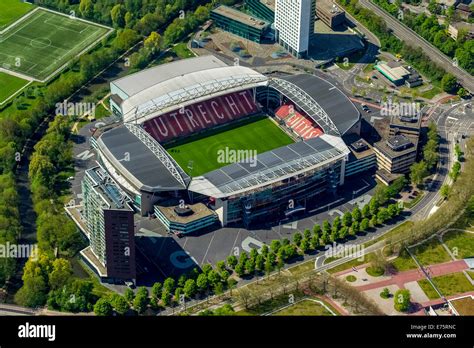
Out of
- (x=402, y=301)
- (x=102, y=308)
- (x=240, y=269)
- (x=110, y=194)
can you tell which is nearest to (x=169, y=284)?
(x=102, y=308)

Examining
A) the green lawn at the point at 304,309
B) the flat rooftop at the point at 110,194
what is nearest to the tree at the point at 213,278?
the green lawn at the point at 304,309

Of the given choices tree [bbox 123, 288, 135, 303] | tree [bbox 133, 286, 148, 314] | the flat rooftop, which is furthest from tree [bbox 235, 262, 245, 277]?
the flat rooftop

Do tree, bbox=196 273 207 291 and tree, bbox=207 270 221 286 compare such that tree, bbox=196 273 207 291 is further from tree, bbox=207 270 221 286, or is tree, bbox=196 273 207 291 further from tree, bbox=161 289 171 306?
tree, bbox=161 289 171 306

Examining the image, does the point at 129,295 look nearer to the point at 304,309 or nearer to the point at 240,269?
the point at 240,269

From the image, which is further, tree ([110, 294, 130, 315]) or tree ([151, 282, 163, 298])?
tree ([151, 282, 163, 298])

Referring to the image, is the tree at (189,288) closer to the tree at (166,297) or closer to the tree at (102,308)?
the tree at (166,297)

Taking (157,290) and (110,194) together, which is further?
(157,290)

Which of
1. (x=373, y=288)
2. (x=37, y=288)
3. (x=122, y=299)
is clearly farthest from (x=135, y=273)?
(x=373, y=288)
